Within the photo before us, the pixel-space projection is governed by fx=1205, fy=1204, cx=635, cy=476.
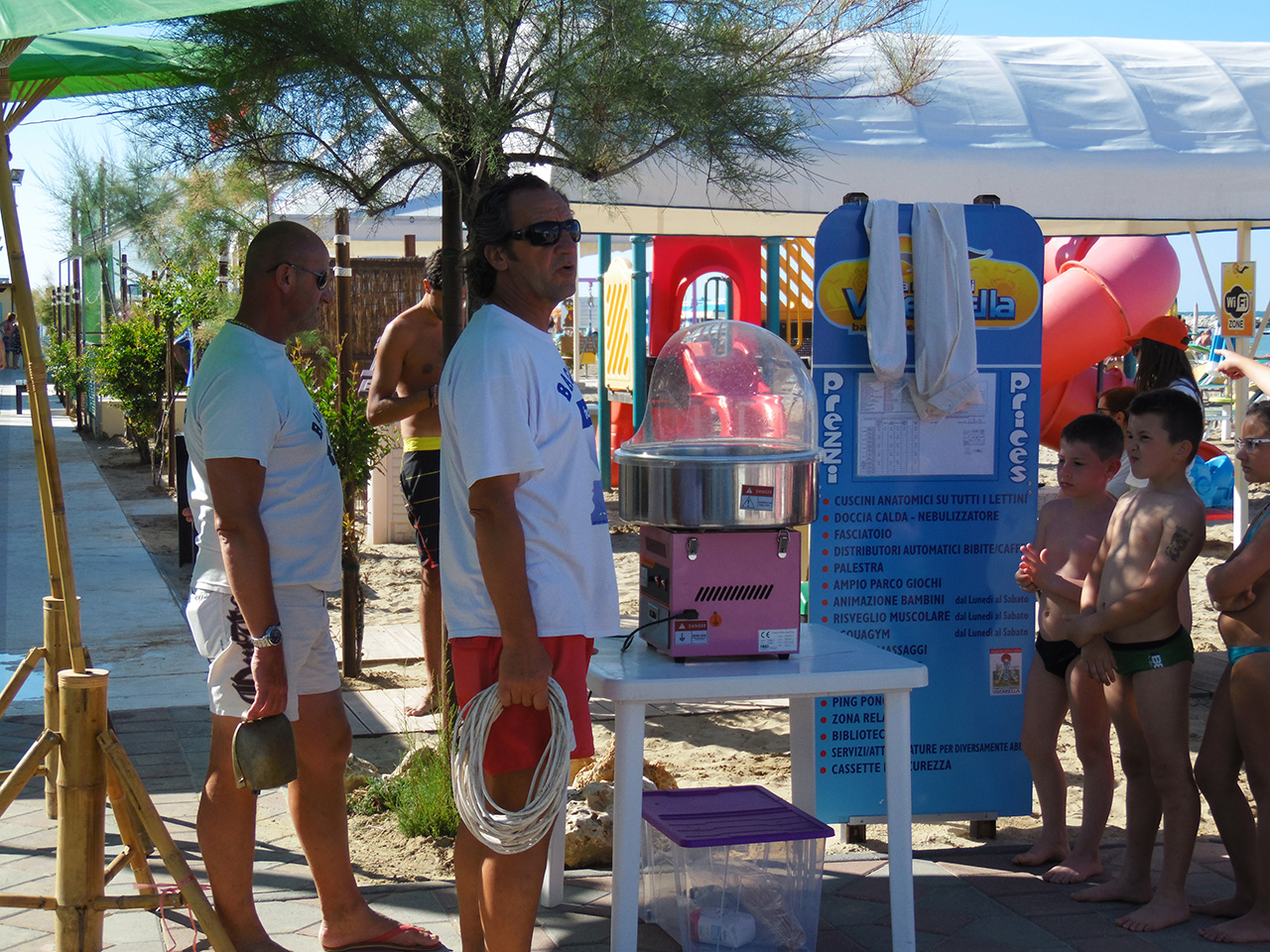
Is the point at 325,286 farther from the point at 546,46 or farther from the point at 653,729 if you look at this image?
the point at 653,729

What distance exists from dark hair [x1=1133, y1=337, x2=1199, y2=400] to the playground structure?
309 cm

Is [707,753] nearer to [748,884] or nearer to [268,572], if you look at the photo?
[748,884]

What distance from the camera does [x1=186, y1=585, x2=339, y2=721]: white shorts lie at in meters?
2.96

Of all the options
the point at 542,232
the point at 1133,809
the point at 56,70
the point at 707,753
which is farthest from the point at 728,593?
the point at 56,70

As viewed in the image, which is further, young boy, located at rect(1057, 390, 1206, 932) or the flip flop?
young boy, located at rect(1057, 390, 1206, 932)

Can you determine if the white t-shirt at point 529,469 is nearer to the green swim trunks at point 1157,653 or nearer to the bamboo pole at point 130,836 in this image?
the bamboo pole at point 130,836

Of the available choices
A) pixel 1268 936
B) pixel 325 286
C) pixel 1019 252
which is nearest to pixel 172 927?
pixel 325 286

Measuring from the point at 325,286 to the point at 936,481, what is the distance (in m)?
2.13

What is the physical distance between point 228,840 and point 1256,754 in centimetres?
275

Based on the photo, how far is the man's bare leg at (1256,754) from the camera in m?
3.26

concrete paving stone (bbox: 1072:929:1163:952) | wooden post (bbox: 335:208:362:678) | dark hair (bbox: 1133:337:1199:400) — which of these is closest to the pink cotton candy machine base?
concrete paving stone (bbox: 1072:929:1163:952)

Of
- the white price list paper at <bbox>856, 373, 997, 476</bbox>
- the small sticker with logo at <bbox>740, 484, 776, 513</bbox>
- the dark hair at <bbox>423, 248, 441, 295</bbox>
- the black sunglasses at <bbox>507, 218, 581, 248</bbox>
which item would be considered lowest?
the small sticker with logo at <bbox>740, 484, 776, 513</bbox>

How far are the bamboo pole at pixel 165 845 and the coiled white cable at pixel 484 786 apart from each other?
2.12 feet

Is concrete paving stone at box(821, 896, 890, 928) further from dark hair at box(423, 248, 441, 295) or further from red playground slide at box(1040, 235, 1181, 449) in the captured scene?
red playground slide at box(1040, 235, 1181, 449)
